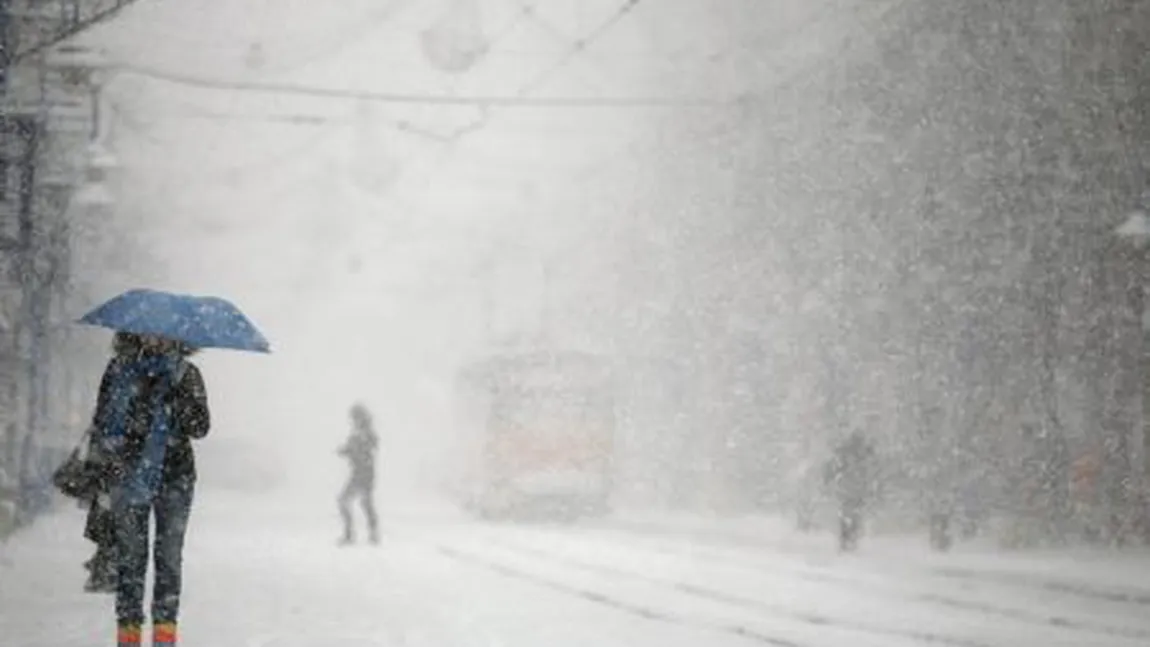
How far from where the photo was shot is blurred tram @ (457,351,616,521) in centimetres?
2923

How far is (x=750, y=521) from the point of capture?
33.9m

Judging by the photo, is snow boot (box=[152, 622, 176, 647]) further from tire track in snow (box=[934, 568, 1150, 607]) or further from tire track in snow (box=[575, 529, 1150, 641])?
tire track in snow (box=[934, 568, 1150, 607])

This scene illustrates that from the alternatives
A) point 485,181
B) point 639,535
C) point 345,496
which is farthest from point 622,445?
point 485,181

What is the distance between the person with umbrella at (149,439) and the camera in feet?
26.0

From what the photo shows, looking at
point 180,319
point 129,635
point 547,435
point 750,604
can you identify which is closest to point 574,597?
point 750,604

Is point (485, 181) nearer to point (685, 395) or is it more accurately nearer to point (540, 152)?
point (540, 152)

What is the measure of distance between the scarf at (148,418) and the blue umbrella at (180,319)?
0.19 meters

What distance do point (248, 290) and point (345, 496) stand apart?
6716 centimetres

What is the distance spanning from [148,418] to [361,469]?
14126 millimetres

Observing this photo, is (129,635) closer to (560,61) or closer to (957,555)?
(560,61)

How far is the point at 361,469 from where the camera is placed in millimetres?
22000

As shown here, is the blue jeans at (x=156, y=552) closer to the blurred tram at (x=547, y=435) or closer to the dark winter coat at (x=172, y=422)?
the dark winter coat at (x=172, y=422)

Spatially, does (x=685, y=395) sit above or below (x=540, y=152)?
Result: below

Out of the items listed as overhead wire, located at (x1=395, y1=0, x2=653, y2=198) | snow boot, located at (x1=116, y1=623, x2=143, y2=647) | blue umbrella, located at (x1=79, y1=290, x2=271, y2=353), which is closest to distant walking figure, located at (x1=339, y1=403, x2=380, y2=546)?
overhead wire, located at (x1=395, y1=0, x2=653, y2=198)
